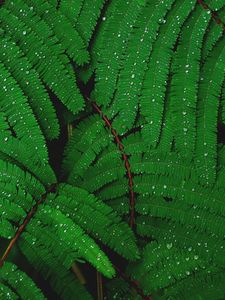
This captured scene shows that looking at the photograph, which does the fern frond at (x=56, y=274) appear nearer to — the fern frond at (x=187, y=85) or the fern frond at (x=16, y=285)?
the fern frond at (x=16, y=285)

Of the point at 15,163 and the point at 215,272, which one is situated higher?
the point at 15,163

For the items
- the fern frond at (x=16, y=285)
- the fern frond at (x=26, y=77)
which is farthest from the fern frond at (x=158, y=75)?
the fern frond at (x=16, y=285)

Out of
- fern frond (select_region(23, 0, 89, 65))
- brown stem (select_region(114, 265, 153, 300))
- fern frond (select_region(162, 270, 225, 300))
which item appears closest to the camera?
fern frond (select_region(162, 270, 225, 300))

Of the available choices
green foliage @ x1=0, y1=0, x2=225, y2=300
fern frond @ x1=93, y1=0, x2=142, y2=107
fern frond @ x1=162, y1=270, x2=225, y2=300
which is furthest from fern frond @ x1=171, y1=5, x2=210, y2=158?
fern frond @ x1=162, y1=270, x2=225, y2=300

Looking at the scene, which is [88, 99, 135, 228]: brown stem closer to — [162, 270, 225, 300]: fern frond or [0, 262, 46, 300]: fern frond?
[162, 270, 225, 300]: fern frond

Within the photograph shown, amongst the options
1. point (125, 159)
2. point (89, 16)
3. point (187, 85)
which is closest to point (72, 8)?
point (89, 16)

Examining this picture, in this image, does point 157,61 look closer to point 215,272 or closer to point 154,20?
point 154,20

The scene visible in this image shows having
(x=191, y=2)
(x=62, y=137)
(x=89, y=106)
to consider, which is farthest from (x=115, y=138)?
(x=191, y=2)

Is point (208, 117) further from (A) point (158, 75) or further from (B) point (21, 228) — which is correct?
(B) point (21, 228)
